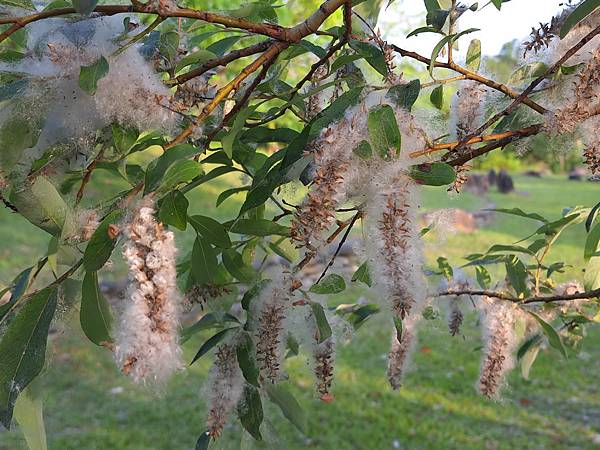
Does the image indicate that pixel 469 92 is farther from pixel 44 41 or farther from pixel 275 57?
pixel 44 41

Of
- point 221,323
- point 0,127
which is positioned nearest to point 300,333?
point 221,323

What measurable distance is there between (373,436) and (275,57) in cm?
281

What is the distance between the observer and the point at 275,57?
33.6 inches

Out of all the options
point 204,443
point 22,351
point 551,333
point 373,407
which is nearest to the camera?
point 22,351

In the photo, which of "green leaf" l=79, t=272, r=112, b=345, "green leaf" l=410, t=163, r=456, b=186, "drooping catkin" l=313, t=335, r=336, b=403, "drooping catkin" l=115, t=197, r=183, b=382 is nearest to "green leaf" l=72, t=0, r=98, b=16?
"drooping catkin" l=115, t=197, r=183, b=382

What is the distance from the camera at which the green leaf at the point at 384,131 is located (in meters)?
0.73

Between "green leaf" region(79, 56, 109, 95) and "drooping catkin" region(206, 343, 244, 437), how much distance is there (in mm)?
465

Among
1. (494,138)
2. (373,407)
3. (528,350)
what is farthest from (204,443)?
(373,407)

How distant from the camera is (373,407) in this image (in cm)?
366

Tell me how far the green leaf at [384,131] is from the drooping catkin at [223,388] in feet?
1.41

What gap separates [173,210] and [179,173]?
6 cm

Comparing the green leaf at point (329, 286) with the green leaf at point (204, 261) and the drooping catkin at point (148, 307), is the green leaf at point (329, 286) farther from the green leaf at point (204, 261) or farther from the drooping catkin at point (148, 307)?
the drooping catkin at point (148, 307)

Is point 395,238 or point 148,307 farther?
point 395,238

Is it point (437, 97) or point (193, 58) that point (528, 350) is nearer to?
point (437, 97)
